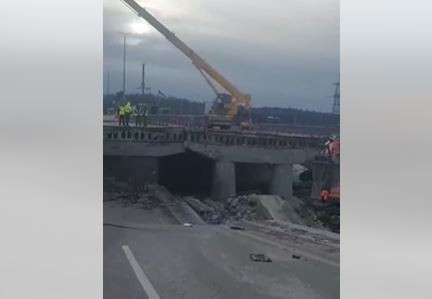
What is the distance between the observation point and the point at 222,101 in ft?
5.15

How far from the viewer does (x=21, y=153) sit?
1.42 m

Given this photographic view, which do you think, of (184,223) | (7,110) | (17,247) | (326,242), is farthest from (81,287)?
(326,242)

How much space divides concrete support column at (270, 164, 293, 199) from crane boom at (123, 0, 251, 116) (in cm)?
23

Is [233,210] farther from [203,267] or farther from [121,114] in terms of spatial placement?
[121,114]

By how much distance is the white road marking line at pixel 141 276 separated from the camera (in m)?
1.52

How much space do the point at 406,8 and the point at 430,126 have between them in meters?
0.37

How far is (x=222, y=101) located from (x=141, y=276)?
23.8 inches

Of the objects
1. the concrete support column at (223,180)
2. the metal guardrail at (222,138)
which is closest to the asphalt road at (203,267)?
the concrete support column at (223,180)

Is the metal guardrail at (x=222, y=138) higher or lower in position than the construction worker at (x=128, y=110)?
lower

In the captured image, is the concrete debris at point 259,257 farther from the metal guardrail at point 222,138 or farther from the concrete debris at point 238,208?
the metal guardrail at point 222,138

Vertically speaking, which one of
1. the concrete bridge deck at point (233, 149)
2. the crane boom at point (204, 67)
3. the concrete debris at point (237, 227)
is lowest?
the concrete debris at point (237, 227)

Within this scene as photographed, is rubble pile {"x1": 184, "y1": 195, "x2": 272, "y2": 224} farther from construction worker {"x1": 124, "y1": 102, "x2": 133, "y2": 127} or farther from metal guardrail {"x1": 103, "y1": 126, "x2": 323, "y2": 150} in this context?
construction worker {"x1": 124, "y1": 102, "x2": 133, "y2": 127}

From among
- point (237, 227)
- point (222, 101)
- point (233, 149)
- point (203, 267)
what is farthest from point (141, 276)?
point (222, 101)

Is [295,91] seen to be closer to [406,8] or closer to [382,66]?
[382,66]
